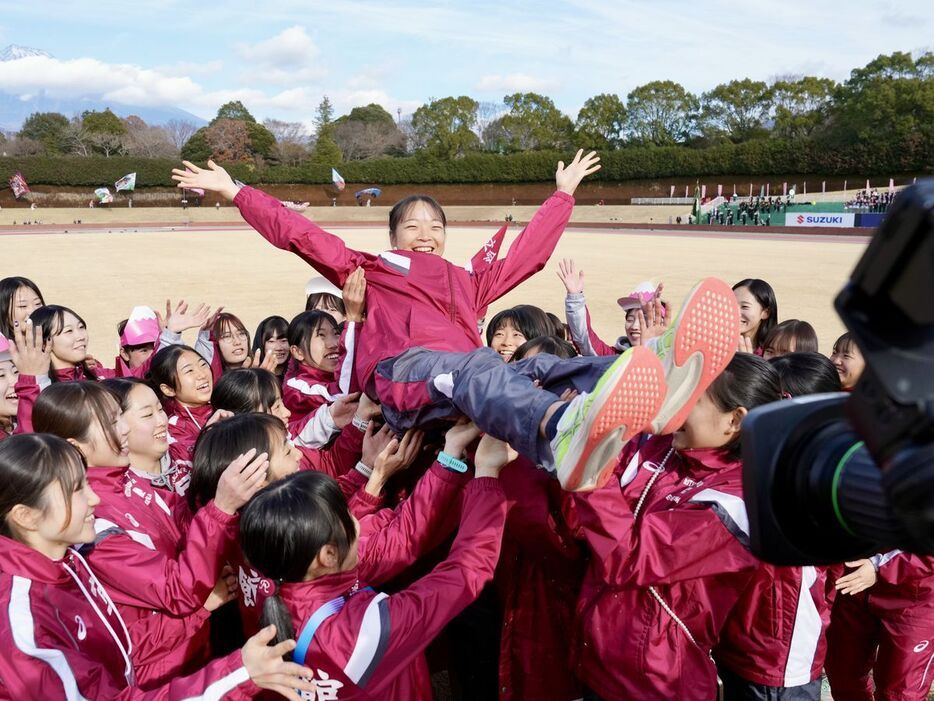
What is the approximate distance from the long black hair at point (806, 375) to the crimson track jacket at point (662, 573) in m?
0.93

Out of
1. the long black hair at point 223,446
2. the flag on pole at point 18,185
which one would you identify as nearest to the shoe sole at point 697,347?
the long black hair at point 223,446

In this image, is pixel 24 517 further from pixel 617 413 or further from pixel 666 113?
pixel 666 113

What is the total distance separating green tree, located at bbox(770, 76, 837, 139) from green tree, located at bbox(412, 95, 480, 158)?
26.0 m

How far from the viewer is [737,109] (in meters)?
61.5

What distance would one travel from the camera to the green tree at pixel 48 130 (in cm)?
6381

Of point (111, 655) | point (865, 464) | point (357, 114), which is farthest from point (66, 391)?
point (357, 114)

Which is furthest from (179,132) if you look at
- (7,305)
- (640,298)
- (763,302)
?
(763,302)

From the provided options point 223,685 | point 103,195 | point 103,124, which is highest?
point 103,124

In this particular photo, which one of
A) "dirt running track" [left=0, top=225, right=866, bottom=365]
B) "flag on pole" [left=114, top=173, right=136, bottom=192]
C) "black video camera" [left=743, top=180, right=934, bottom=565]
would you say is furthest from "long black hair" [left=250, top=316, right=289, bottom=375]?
"flag on pole" [left=114, top=173, right=136, bottom=192]

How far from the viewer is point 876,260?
854 mm

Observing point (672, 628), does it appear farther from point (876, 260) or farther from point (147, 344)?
point (147, 344)

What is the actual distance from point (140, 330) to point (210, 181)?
7.84 ft

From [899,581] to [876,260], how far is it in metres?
2.28

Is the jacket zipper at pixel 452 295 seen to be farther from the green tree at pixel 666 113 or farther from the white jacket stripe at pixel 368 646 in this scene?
the green tree at pixel 666 113
